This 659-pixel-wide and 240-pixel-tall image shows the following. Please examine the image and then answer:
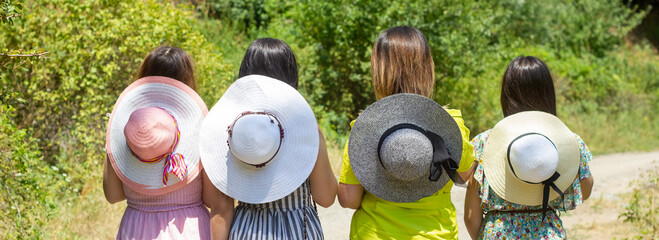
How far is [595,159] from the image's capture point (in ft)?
36.5

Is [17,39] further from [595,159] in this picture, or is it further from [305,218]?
[595,159]

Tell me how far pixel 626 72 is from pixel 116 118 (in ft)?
51.0

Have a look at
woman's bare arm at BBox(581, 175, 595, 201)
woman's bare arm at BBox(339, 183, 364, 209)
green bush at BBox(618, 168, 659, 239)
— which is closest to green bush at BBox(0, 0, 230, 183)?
woman's bare arm at BBox(339, 183, 364, 209)

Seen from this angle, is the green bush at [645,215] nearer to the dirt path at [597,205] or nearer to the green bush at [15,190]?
the dirt path at [597,205]

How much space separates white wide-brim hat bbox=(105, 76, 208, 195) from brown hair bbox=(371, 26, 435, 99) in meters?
0.87

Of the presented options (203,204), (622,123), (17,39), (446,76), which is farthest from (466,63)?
(203,204)

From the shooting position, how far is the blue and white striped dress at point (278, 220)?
107 inches

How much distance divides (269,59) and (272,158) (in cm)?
46

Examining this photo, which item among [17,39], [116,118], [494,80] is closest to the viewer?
[116,118]

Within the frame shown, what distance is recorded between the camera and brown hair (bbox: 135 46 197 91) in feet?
9.62

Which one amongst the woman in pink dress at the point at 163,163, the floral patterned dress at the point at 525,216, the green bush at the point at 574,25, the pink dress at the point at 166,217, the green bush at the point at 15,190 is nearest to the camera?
the woman in pink dress at the point at 163,163

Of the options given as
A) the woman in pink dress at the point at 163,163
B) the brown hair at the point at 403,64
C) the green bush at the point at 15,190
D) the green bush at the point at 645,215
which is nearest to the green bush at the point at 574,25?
the green bush at the point at 645,215

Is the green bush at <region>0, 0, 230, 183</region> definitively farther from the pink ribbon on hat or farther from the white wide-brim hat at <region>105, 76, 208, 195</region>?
the pink ribbon on hat

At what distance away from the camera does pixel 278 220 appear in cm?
272
